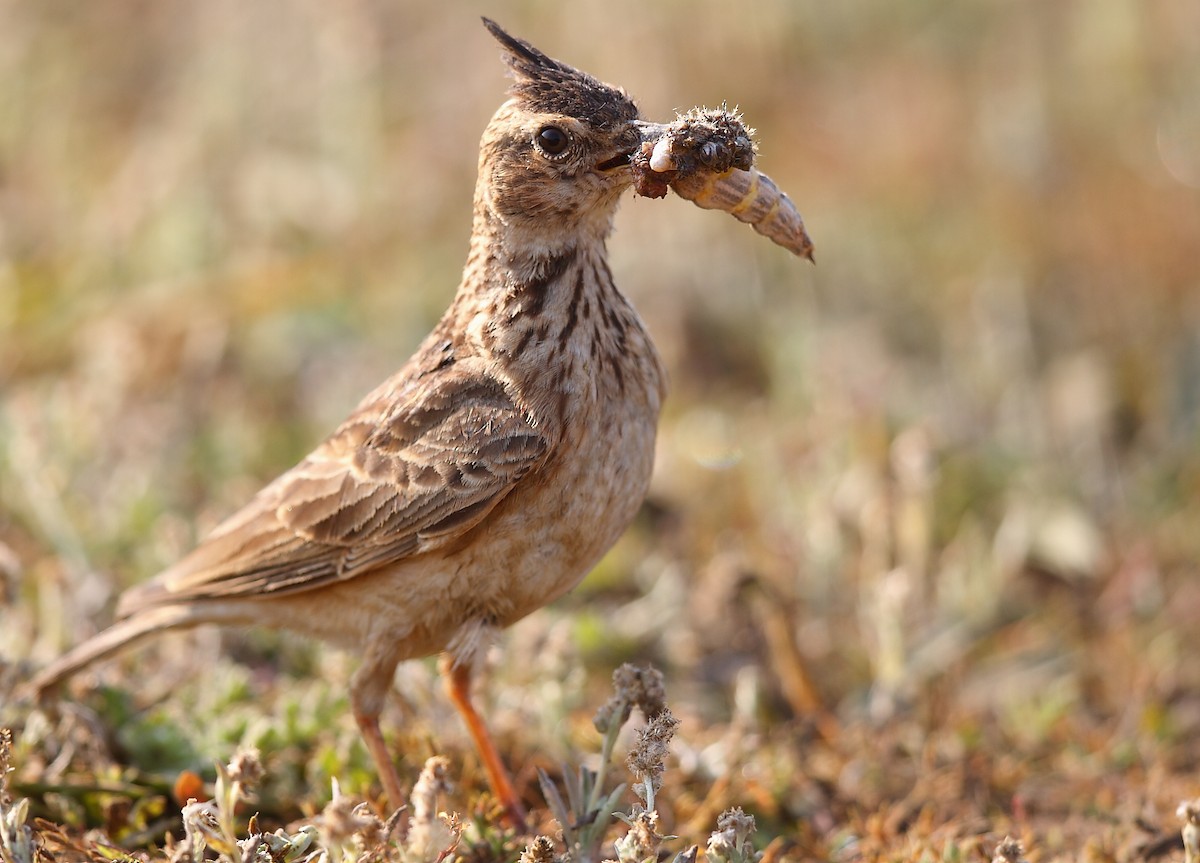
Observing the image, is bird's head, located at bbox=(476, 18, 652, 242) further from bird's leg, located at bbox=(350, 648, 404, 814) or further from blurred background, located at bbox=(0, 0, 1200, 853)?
blurred background, located at bbox=(0, 0, 1200, 853)

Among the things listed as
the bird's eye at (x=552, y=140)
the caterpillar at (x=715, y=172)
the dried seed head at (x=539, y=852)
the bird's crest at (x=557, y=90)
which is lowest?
the dried seed head at (x=539, y=852)

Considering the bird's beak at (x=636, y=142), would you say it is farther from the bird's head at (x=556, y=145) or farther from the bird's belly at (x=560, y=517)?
the bird's belly at (x=560, y=517)

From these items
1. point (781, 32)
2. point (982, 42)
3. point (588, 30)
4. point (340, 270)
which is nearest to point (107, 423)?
point (340, 270)

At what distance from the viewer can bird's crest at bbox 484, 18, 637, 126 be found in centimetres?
379

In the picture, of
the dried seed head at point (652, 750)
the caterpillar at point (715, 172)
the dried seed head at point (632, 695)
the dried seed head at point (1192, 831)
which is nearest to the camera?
the dried seed head at point (652, 750)

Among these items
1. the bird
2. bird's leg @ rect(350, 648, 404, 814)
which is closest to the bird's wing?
the bird

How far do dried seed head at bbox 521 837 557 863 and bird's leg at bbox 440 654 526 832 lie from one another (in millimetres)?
858

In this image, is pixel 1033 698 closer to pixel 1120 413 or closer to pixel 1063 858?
pixel 1063 858

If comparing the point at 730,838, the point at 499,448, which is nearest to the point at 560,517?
the point at 499,448

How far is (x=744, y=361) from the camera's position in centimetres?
784

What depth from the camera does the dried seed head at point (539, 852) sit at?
310 centimetres

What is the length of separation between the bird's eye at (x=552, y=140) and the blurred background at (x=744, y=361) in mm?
1682

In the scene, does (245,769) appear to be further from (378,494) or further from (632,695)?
(378,494)

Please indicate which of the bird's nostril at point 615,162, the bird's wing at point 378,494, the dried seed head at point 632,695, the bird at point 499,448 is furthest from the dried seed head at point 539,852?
the bird's nostril at point 615,162
